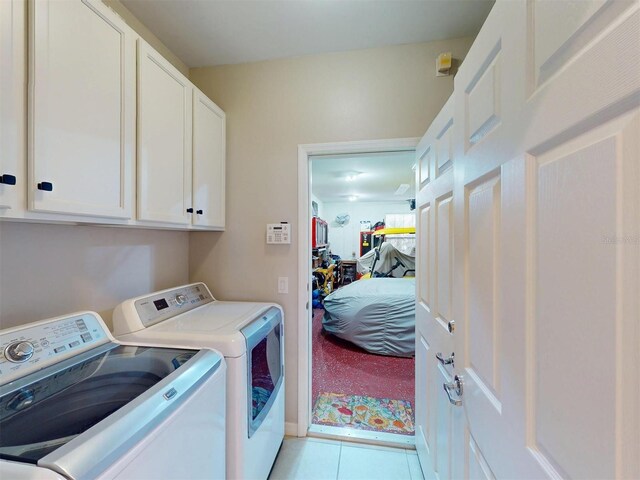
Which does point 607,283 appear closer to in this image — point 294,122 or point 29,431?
point 29,431

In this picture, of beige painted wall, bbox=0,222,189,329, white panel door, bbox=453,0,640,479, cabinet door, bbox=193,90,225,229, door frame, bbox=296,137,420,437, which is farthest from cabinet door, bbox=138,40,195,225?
white panel door, bbox=453,0,640,479

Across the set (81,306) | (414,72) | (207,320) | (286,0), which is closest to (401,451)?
(207,320)

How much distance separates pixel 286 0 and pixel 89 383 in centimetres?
194

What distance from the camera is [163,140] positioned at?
136cm

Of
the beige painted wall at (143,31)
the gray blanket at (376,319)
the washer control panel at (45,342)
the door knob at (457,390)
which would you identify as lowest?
the gray blanket at (376,319)

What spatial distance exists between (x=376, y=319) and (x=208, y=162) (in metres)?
2.52

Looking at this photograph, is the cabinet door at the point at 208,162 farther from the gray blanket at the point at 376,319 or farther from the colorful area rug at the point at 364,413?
the gray blanket at the point at 376,319

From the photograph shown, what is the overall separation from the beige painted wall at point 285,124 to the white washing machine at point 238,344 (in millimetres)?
258

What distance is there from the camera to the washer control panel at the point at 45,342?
85 centimetres

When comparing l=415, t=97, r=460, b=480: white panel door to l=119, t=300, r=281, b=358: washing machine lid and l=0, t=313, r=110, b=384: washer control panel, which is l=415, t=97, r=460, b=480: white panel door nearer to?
l=119, t=300, r=281, b=358: washing machine lid

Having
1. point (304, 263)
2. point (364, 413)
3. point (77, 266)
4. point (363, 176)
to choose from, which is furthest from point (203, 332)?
point (363, 176)

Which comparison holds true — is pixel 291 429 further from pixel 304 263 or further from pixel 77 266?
pixel 77 266

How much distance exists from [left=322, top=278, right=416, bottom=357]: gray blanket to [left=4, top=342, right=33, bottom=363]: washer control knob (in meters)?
2.86

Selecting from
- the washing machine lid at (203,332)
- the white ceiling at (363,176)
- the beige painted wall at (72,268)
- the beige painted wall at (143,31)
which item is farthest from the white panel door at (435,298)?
the beige painted wall at (143,31)
